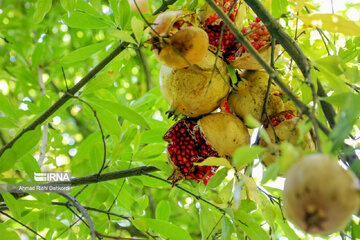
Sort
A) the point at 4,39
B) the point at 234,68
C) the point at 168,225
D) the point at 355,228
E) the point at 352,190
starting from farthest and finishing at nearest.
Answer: the point at 4,39 → the point at 168,225 → the point at 234,68 → the point at 355,228 → the point at 352,190

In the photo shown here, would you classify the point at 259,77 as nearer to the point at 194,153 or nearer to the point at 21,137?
the point at 194,153

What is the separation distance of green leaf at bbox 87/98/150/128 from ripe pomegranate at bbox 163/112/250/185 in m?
0.09

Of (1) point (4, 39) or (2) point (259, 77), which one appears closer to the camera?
(2) point (259, 77)

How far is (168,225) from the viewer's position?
1021 millimetres

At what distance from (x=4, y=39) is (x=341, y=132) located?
52.4 inches

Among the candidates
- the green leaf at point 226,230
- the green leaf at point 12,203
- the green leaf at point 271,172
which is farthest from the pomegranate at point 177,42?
the green leaf at point 12,203

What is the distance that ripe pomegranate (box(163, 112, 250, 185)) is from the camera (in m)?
0.80

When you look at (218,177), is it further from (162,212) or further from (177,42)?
(162,212)

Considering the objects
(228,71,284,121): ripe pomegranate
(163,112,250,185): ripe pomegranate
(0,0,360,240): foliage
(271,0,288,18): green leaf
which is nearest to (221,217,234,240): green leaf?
(0,0,360,240): foliage

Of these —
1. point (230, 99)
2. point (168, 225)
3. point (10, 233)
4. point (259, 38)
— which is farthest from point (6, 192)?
point (259, 38)

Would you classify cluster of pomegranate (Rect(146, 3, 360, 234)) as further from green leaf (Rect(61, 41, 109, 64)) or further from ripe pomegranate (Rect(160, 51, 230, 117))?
green leaf (Rect(61, 41, 109, 64))

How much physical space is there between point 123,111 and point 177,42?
0.83 feet

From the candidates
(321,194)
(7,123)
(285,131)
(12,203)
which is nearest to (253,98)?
(285,131)

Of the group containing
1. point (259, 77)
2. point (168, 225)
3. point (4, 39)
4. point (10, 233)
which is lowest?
point (168, 225)
